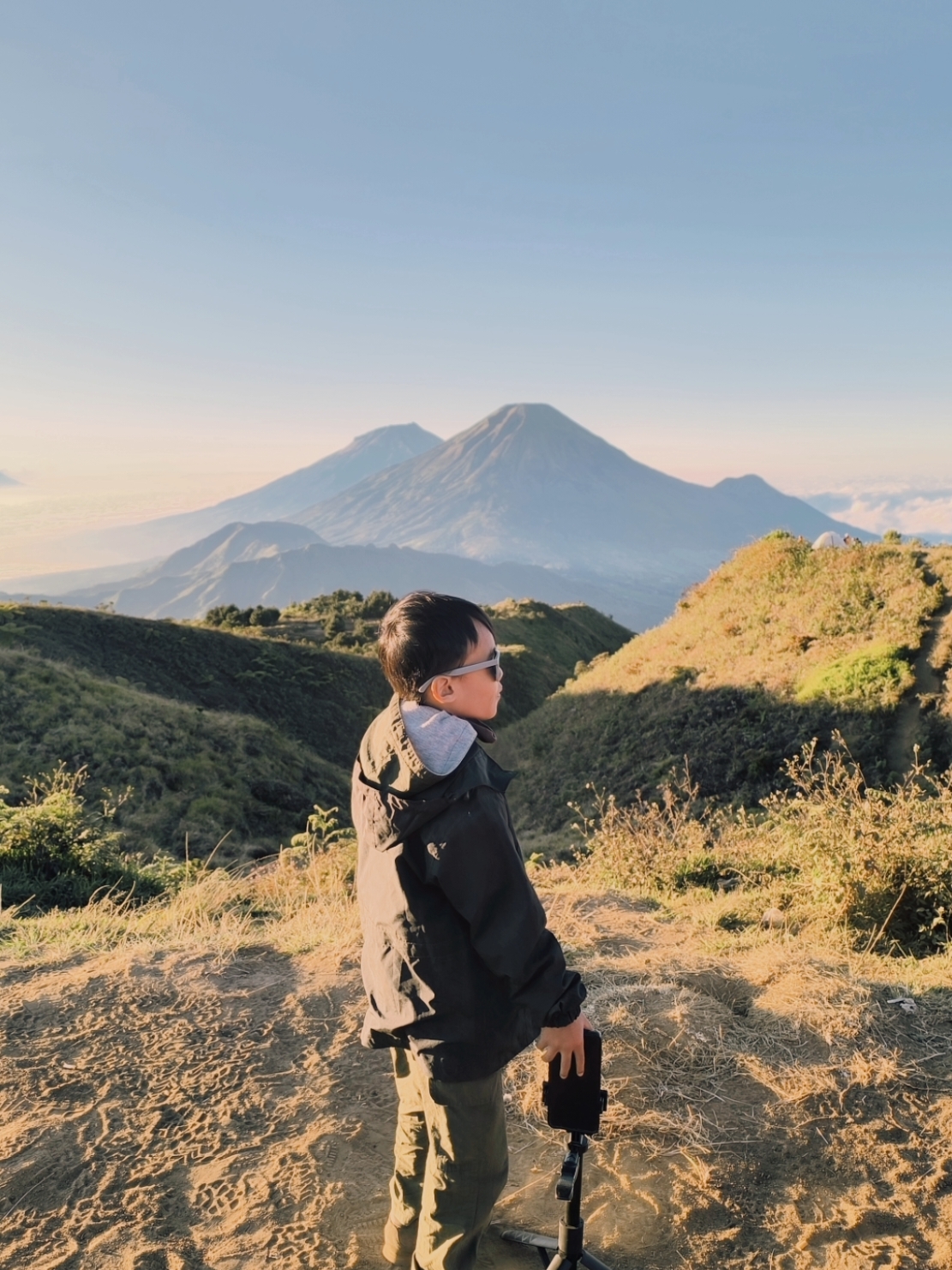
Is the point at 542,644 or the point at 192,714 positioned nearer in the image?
the point at 192,714

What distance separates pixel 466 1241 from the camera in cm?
204

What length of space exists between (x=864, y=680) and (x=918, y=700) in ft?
3.26

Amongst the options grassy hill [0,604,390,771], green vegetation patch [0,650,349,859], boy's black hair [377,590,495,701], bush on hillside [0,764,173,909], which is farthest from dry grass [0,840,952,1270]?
grassy hill [0,604,390,771]

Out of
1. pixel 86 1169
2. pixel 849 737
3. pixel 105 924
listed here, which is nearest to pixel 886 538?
pixel 849 737

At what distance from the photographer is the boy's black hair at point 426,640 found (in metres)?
2.01

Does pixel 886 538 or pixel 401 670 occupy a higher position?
pixel 886 538

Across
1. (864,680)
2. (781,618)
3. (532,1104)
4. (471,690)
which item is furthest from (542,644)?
(471,690)

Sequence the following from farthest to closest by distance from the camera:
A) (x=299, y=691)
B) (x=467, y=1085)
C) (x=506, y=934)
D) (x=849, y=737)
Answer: (x=299, y=691) < (x=849, y=737) < (x=467, y=1085) < (x=506, y=934)

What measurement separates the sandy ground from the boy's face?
1.67m

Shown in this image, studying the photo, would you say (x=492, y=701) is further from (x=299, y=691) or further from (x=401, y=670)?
(x=299, y=691)

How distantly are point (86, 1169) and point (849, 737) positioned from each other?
12074 millimetres

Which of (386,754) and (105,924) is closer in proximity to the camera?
(386,754)

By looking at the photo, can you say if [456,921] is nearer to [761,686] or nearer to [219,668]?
[761,686]

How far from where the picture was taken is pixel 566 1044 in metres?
1.99
